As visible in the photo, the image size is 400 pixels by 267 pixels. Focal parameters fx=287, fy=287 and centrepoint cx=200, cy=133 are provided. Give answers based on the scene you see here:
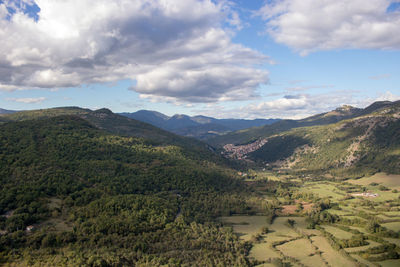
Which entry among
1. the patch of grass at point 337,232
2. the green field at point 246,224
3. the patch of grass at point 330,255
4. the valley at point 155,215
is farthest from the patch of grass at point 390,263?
the green field at point 246,224

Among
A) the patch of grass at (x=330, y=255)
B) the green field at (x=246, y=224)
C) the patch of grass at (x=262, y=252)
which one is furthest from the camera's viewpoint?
the green field at (x=246, y=224)

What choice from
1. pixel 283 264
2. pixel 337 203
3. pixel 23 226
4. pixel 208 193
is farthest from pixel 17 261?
pixel 337 203

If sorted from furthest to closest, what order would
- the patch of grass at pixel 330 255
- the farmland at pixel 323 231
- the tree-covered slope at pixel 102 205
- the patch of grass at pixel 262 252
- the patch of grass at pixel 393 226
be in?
the patch of grass at pixel 393 226 < the patch of grass at pixel 262 252 < the farmland at pixel 323 231 < the patch of grass at pixel 330 255 < the tree-covered slope at pixel 102 205

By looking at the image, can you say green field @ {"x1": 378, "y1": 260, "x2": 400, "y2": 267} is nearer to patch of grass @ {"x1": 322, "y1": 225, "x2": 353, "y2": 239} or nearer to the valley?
the valley

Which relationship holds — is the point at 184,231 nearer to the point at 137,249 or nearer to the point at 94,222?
the point at 137,249

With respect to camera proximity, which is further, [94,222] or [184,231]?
[184,231]

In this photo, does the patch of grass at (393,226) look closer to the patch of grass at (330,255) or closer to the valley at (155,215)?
the valley at (155,215)

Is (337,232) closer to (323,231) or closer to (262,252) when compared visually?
(323,231)

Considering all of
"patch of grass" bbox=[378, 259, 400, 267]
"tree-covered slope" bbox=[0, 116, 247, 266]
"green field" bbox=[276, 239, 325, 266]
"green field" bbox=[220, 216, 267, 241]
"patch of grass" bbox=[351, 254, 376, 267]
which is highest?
"tree-covered slope" bbox=[0, 116, 247, 266]

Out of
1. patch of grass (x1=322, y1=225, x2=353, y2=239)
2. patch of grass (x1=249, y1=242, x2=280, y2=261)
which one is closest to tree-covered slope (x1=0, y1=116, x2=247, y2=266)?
patch of grass (x1=249, y1=242, x2=280, y2=261)
